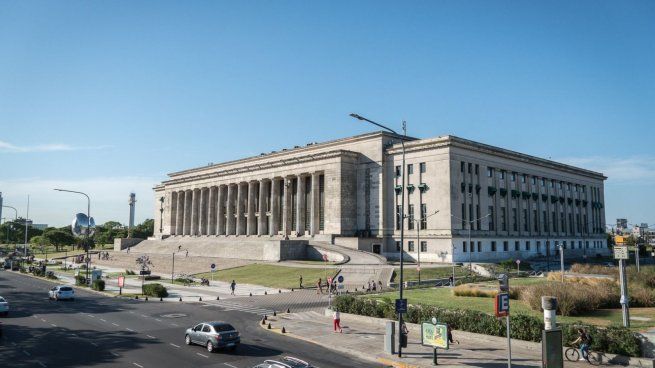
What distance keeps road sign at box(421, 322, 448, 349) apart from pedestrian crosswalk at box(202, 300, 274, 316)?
19.0m

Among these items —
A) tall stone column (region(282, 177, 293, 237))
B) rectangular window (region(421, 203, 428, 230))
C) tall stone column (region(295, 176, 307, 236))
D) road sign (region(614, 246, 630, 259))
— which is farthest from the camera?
tall stone column (region(282, 177, 293, 237))

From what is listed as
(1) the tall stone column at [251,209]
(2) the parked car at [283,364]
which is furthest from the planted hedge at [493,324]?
(1) the tall stone column at [251,209]

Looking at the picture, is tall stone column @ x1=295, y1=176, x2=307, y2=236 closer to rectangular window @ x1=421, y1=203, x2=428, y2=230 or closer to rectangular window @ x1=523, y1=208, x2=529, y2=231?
rectangular window @ x1=421, y1=203, x2=428, y2=230

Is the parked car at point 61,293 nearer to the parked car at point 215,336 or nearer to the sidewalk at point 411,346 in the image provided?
the sidewalk at point 411,346

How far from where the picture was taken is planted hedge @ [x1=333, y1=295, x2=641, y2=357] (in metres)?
21.9

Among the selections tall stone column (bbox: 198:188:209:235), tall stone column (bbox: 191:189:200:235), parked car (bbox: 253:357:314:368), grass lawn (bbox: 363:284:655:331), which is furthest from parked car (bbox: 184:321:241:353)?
tall stone column (bbox: 191:189:200:235)

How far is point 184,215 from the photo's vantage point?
132 meters

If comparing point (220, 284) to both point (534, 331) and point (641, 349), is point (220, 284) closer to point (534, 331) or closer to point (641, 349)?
point (534, 331)

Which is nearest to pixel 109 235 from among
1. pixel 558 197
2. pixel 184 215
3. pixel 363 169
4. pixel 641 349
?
pixel 184 215

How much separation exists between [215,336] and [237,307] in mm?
18358

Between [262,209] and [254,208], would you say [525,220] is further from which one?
[254,208]

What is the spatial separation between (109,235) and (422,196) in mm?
148757

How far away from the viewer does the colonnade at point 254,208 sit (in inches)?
3727

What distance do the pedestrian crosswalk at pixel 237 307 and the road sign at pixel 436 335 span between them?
62.4 ft
